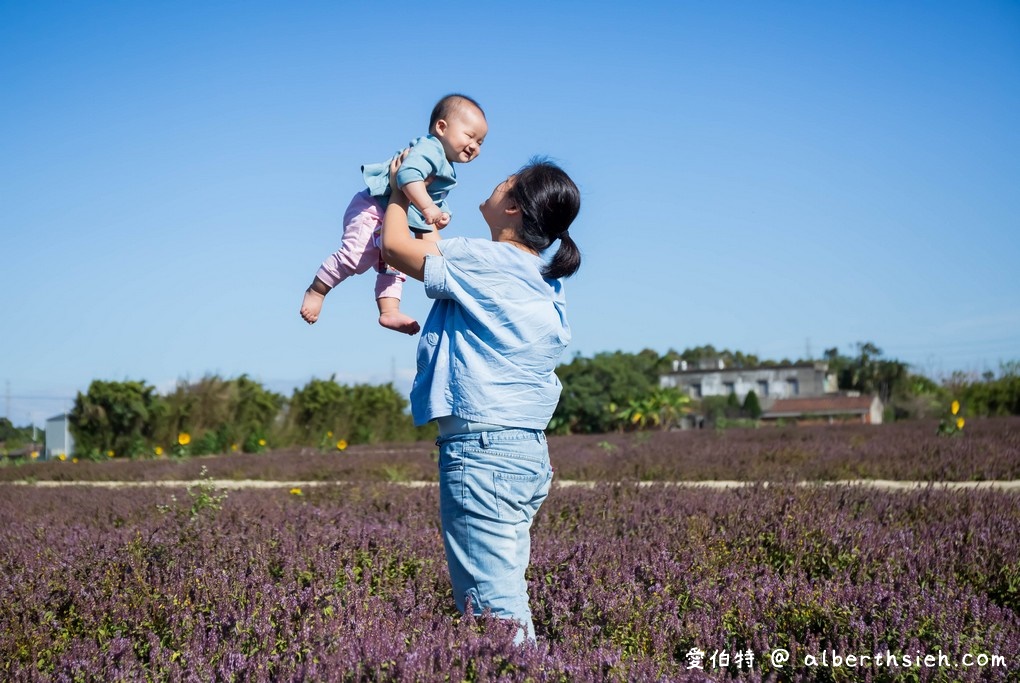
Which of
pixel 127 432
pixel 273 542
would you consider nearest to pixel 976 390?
pixel 127 432

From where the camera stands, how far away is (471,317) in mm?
2566

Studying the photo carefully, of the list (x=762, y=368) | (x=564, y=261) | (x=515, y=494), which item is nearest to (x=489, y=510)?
(x=515, y=494)

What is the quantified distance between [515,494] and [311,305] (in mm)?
952

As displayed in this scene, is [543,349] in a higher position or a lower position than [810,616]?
higher

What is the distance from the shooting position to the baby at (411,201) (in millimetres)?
2633

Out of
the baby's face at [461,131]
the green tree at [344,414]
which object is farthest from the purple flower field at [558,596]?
the green tree at [344,414]

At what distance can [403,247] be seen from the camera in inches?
98.7

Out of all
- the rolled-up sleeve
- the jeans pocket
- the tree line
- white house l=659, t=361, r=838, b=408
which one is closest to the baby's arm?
the rolled-up sleeve

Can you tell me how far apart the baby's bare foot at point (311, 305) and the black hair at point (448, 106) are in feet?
2.17

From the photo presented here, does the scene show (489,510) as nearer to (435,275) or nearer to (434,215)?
(435,275)

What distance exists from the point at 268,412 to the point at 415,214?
2235 centimetres

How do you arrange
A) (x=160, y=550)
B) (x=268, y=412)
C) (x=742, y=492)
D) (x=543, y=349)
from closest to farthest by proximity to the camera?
(x=543, y=349) < (x=160, y=550) < (x=742, y=492) < (x=268, y=412)

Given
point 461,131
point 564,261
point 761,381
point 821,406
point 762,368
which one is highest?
point 762,368

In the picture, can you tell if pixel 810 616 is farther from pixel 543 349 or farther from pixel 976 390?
pixel 976 390
